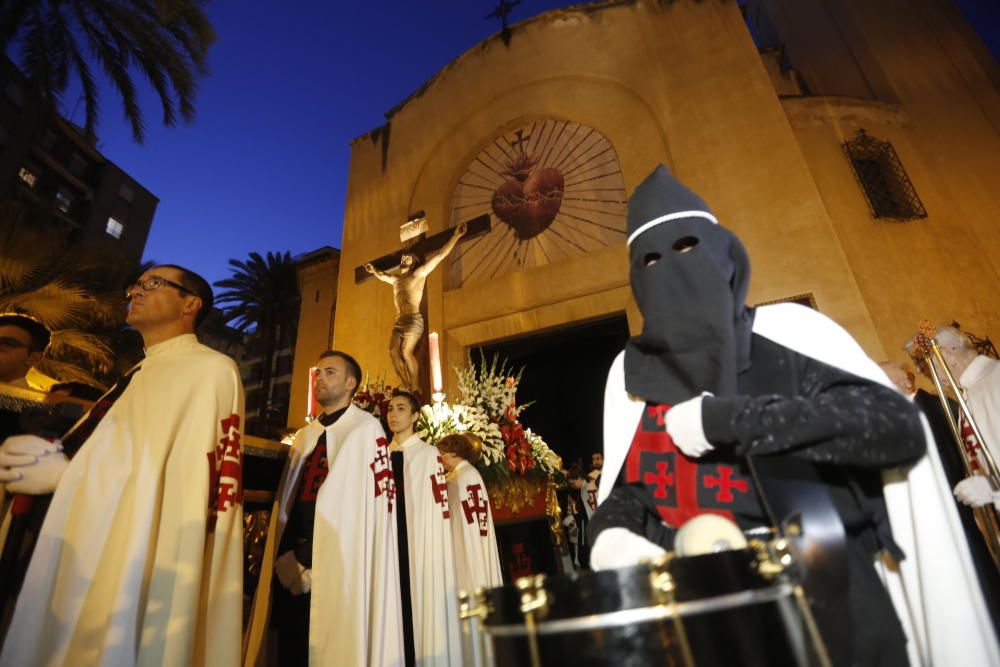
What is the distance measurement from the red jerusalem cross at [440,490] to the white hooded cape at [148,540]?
2032 mm

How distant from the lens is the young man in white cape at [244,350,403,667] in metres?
2.52

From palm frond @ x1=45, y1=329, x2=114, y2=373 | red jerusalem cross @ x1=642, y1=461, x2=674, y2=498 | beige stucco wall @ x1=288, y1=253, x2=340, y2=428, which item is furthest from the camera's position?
beige stucco wall @ x1=288, y1=253, x2=340, y2=428

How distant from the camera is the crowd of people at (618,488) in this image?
1.09 m

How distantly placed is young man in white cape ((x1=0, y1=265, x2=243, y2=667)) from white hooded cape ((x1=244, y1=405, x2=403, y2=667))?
29.5 inches

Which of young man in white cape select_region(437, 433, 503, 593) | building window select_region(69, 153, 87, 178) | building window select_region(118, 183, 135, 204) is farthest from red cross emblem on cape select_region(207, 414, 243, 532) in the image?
building window select_region(118, 183, 135, 204)

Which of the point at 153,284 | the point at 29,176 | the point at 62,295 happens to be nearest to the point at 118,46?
the point at 62,295

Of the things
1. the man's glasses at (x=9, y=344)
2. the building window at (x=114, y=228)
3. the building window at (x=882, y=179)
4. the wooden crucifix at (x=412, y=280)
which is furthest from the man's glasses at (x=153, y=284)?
the building window at (x=114, y=228)

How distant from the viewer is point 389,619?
2.71 m

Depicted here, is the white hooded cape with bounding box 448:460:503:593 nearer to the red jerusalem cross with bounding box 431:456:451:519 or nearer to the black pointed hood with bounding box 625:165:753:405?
the red jerusalem cross with bounding box 431:456:451:519

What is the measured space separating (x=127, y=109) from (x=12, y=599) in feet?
36.1

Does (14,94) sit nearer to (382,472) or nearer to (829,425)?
(382,472)

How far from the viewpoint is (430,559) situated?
3.73 m

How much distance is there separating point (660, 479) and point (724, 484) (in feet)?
0.62

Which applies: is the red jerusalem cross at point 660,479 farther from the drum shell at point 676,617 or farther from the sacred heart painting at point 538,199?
the sacred heart painting at point 538,199
